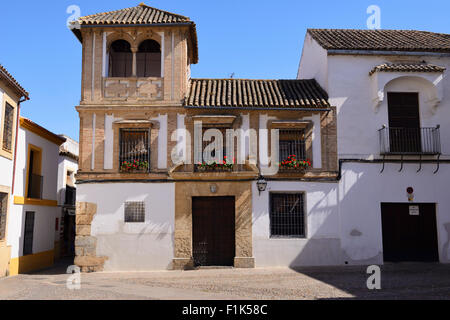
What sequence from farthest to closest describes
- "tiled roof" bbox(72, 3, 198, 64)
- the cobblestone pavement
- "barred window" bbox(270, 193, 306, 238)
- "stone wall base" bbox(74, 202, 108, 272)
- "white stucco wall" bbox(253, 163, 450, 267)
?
"tiled roof" bbox(72, 3, 198, 64) < "barred window" bbox(270, 193, 306, 238) < "white stucco wall" bbox(253, 163, 450, 267) < "stone wall base" bbox(74, 202, 108, 272) < the cobblestone pavement

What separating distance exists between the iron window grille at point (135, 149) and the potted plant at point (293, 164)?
13.7 feet

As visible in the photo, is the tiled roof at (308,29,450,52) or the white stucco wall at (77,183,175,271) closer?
the white stucco wall at (77,183,175,271)

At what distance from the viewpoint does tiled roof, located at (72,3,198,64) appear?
44.1 feet

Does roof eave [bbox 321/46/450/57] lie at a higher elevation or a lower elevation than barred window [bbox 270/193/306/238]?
higher

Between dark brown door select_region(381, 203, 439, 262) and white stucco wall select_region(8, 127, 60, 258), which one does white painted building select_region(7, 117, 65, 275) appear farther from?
dark brown door select_region(381, 203, 439, 262)

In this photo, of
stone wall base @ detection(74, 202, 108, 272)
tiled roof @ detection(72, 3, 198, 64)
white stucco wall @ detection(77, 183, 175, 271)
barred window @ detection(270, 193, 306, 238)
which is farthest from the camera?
tiled roof @ detection(72, 3, 198, 64)

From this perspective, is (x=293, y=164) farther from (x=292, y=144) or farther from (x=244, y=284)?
(x=244, y=284)

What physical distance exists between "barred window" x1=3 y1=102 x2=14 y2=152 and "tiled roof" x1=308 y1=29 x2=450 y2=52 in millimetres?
9954

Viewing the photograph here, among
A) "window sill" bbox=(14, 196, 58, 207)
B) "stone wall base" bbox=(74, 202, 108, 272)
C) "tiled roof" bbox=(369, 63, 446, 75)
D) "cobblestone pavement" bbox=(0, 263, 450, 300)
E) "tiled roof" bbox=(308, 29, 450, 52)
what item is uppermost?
"tiled roof" bbox=(308, 29, 450, 52)

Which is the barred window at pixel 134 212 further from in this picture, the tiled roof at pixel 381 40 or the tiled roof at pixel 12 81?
the tiled roof at pixel 381 40

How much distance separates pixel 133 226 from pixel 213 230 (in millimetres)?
2421

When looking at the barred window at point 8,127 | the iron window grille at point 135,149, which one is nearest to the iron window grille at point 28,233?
the barred window at point 8,127

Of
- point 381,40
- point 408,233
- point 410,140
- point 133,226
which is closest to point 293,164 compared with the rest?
point 410,140

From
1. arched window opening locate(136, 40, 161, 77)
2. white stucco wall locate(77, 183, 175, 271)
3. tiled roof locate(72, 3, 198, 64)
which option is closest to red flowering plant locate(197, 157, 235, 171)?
white stucco wall locate(77, 183, 175, 271)
